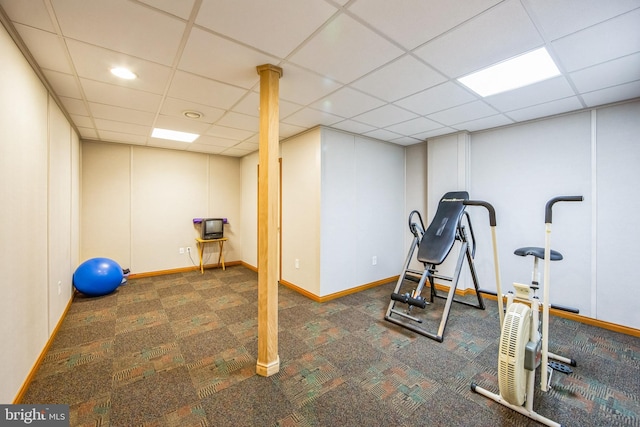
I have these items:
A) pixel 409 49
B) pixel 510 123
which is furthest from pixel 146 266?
pixel 510 123

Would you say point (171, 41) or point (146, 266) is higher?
point (171, 41)

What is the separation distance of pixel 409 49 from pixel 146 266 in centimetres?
563

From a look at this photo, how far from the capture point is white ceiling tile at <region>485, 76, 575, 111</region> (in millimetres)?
2465

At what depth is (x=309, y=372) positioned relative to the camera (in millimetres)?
2221

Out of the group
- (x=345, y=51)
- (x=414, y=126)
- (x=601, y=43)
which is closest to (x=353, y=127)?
(x=414, y=126)

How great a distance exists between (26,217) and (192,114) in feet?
6.31

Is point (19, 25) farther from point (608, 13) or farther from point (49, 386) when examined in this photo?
point (608, 13)

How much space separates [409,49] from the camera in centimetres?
195

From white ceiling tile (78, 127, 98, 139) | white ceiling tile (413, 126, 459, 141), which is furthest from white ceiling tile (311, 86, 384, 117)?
white ceiling tile (78, 127, 98, 139)

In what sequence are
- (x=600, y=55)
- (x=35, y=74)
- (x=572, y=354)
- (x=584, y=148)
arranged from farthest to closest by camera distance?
(x=584, y=148), (x=572, y=354), (x=35, y=74), (x=600, y=55)

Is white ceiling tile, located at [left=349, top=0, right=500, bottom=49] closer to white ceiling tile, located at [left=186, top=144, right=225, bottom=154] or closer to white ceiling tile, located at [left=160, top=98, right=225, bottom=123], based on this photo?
white ceiling tile, located at [left=160, top=98, right=225, bottom=123]

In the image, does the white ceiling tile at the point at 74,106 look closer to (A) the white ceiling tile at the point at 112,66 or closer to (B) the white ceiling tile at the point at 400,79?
(A) the white ceiling tile at the point at 112,66

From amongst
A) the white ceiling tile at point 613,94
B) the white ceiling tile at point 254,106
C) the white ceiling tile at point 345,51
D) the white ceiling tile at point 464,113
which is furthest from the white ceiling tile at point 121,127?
the white ceiling tile at point 613,94

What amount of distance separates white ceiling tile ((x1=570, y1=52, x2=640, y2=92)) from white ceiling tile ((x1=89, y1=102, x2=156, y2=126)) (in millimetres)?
4502
